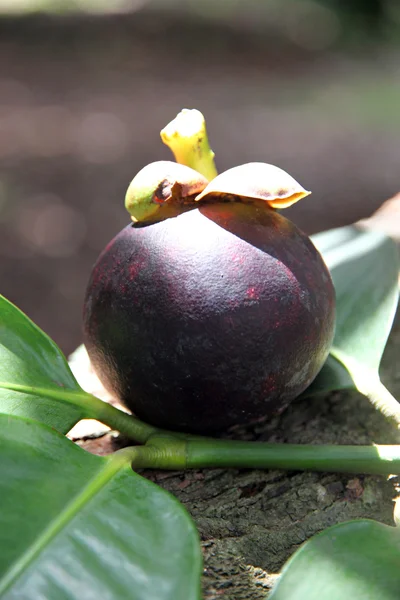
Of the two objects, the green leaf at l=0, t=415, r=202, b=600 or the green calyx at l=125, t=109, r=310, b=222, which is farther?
the green calyx at l=125, t=109, r=310, b=222

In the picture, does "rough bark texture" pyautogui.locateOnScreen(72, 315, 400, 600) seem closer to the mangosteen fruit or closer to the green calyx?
the mangosteen fruit

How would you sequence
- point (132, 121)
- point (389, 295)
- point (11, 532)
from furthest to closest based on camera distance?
point (132, 121) → point (389, 295) → point (11, 532)

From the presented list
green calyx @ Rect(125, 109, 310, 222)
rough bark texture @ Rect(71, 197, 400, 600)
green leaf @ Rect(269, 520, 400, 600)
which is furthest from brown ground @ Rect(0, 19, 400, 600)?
green calyx @ Rect(125, 109, 310, 222)

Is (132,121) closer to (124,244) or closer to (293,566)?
(124,244)

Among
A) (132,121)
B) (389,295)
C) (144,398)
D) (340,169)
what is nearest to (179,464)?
(144,398)

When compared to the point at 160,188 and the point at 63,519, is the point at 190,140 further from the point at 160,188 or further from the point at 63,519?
the point at 63,519

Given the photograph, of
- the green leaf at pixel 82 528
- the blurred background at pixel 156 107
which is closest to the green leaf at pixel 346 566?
the green leaf at pixel 82 528

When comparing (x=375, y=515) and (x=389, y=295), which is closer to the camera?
(x=375, y=515)
